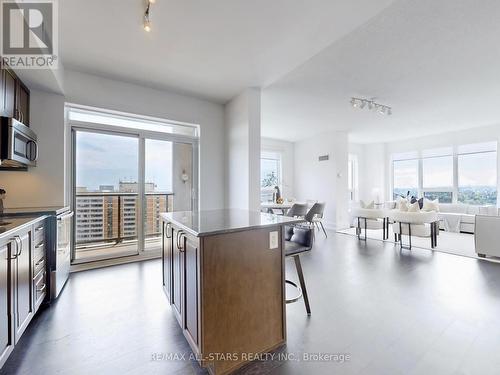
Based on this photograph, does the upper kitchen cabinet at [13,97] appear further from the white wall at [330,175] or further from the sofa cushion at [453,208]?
the sofa cushion at [453,208]

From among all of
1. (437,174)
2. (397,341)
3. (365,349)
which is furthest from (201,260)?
(437,174)

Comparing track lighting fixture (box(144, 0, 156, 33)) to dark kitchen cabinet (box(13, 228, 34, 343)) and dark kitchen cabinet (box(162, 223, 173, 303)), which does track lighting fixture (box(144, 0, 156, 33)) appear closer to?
dark kitchen cabinet (box(162, 223, 173, 303))

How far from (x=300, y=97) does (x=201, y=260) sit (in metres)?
3.62

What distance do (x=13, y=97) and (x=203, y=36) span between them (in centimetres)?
209

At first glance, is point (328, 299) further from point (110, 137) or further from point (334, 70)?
point (110, 137)

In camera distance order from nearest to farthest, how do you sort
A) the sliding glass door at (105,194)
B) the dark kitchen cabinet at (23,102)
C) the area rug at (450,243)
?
the dark kitchen cabinet at (23,102)
the sliding glass door at (105,194)
the area rug at (450,243)

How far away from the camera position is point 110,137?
3.69m

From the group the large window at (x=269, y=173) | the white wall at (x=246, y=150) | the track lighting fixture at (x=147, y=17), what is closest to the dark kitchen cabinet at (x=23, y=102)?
the track lighting fixture at (x=147, y=17)

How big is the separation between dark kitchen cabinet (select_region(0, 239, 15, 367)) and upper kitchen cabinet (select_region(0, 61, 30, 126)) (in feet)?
4.70

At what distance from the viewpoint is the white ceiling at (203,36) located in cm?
204

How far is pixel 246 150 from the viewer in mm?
3768

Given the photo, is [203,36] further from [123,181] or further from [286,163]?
[286,163]

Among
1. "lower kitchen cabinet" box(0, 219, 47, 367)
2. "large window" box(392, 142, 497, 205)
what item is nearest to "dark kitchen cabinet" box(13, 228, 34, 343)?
"lower kitchen cabinet" box(0, 219, 47, 367)

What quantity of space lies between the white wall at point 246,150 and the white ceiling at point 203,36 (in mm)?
494
